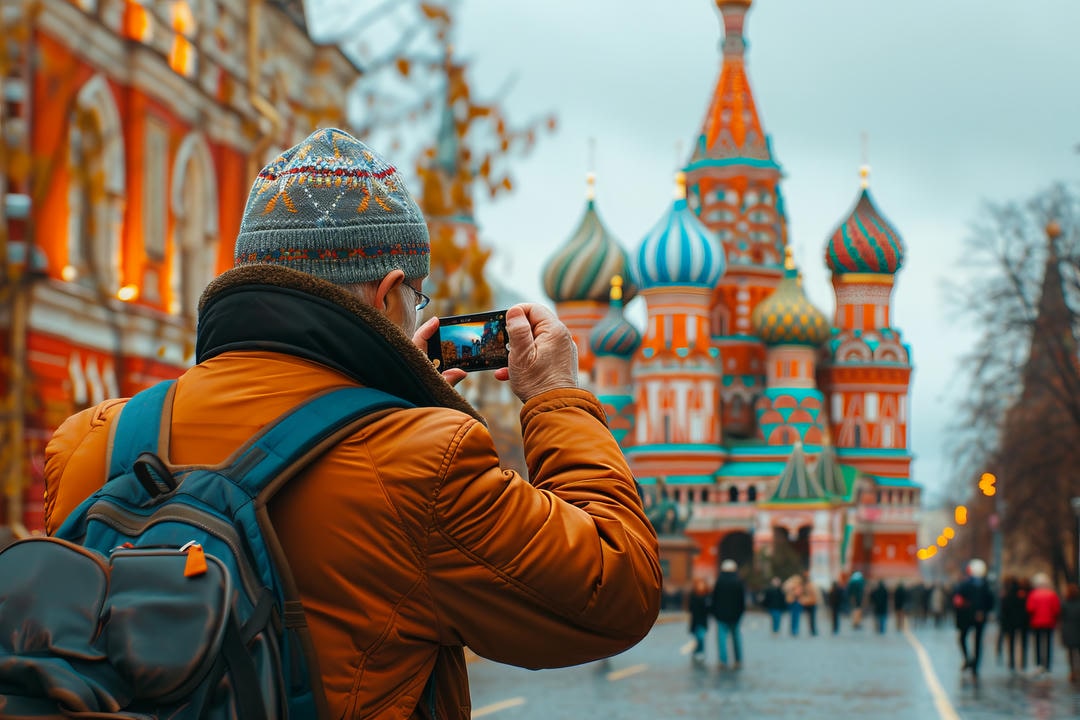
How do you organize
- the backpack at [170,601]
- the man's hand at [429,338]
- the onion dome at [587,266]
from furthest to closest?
1. the onion dome at [587,266]
2. the man's hand at [429,338]
3. the backpack at [170,601]

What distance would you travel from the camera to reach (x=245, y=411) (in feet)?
8.28

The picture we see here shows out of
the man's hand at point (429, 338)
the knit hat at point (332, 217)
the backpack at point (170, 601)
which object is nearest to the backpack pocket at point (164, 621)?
the backpack at point (170, 601)

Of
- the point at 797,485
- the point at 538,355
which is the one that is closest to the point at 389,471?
the point at 538,355

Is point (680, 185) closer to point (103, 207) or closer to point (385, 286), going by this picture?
A: point (103, 207)

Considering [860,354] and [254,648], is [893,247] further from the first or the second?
[254,648]

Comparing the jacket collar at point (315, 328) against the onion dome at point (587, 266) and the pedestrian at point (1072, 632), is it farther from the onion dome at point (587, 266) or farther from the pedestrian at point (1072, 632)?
the onion dome at point (587, 266)

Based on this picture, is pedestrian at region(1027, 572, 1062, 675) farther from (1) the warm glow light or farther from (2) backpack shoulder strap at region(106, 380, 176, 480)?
(2) backpack shoulder strap at region(106, 380, 176, 480)

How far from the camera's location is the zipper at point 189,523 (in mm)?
2291

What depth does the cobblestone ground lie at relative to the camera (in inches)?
580

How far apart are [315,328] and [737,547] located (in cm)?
8300

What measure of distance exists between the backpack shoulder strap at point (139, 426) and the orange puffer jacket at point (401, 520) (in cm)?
2

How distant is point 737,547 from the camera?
278 ft

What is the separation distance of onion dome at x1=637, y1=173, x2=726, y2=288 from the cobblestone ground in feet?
177

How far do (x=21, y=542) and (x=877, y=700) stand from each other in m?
15.0
